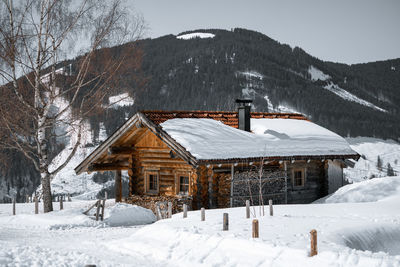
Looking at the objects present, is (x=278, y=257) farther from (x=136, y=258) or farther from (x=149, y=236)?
(x=149, y=236)

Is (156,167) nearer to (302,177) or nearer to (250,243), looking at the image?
(302,177)

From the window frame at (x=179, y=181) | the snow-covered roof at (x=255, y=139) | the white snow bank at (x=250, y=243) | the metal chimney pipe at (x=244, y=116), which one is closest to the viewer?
the white snow bank at (x=250, y=243)

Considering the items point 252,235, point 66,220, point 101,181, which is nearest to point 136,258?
point 252,235

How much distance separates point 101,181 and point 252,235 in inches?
3523

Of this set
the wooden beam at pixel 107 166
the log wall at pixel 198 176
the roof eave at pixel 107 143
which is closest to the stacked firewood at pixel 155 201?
the log wall at pixel 198 176

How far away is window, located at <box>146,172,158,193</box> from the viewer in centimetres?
2155

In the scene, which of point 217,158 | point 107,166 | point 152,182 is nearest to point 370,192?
point 217,158

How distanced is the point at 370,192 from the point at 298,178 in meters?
3.68

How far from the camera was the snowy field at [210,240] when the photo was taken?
9.38 meters

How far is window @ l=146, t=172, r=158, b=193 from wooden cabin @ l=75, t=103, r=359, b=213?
50mm

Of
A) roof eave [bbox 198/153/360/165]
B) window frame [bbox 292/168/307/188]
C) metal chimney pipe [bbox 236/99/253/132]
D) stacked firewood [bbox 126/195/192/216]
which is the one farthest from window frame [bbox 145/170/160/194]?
window frame [bbox 292/168/307/188]

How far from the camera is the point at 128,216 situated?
18344 mm

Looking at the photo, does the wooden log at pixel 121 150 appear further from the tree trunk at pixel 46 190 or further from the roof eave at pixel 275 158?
the roof eave at pixel 275 158

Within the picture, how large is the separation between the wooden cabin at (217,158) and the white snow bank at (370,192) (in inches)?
70.5
